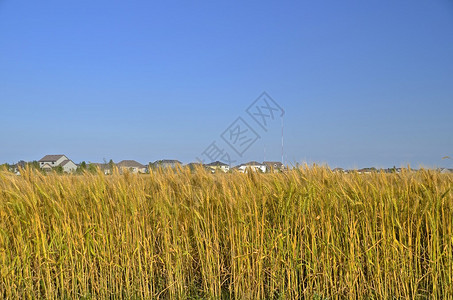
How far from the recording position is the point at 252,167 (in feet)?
12.6

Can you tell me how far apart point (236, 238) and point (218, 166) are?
34.0 inches

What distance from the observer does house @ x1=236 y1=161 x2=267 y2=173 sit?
380cm

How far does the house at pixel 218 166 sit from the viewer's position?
3.91m

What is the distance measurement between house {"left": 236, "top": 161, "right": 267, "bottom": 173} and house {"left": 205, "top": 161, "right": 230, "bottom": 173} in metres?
0.12

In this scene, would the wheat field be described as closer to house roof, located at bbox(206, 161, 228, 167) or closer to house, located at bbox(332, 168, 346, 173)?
house, located at bbox(332, 168, 346, 173)

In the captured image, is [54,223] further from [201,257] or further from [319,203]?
[319,203]

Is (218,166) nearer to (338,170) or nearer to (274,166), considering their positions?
(274,166)

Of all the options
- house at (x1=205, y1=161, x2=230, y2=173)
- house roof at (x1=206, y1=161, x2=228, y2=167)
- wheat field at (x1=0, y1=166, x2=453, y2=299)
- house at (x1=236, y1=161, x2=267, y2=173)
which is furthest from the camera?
house roof at (x1=206, y1=161, x2=228, y2=167)

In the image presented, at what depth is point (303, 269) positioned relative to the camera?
11.3ft

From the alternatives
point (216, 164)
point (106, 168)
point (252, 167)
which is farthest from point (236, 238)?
point (106, 168)

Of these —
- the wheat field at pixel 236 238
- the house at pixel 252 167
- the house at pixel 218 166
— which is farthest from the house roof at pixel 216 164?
the wheat field at pixel 236 238

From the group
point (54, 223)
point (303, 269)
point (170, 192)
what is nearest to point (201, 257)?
point (170, 192)

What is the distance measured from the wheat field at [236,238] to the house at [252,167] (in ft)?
0.58

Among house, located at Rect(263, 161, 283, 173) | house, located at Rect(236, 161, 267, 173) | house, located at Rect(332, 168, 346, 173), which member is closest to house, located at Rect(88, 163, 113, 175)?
house, located at Rect(236, 161, 267, 173)
